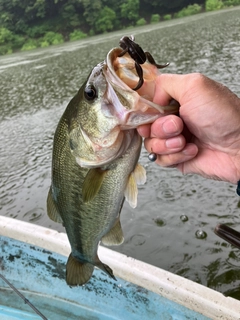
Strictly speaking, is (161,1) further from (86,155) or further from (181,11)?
(86,155)

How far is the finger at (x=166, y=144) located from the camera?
1935mm

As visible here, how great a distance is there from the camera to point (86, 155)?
183 centimetres

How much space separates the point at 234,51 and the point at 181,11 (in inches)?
1368

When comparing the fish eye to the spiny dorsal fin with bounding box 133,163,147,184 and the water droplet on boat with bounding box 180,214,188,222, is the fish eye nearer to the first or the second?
the spiny dorsal fin with bounding box 133,163,147,184

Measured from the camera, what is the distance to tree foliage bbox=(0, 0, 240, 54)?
46.3m

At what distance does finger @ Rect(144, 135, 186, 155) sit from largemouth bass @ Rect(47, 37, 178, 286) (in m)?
0.15

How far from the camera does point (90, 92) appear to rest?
5.48 feet

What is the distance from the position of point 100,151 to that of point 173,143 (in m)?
0.42

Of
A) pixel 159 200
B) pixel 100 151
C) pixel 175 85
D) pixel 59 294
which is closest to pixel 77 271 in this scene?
pixel 100 151

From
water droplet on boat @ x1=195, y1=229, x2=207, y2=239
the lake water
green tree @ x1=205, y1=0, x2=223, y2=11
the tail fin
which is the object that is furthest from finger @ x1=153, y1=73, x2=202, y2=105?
green tree @ x1=205, y1=0, x2=223, y2=11

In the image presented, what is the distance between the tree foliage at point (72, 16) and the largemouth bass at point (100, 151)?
45.0m

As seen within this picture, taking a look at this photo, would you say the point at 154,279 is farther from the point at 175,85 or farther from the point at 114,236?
the point at 175,85

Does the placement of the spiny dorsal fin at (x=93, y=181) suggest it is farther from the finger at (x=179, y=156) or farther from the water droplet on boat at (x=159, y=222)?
the water droplet on boat at (x=159, y=222)

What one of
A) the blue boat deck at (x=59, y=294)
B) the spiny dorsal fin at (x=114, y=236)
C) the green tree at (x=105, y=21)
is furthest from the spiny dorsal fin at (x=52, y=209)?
the green tree at (x=105, y=21)
